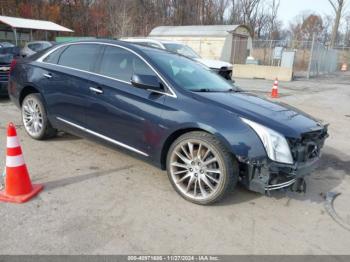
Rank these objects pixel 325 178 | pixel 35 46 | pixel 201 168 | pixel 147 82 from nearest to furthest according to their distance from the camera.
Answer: pixel 201 168
pixel 147 82
pixel 325 178
pixel 35 46

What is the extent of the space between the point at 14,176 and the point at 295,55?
71.3 feet

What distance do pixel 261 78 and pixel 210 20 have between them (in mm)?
27994

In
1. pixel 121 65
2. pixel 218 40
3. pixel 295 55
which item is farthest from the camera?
pixel 218 40

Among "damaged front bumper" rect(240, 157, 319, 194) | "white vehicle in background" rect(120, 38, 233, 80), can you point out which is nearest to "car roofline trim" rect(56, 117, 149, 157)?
"damaged front bumper" rect(240, 157, 319, 194)

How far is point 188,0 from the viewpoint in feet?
148

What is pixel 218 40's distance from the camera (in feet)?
88.1

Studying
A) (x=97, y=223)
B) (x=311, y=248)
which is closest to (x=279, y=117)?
(x=311, y=248)

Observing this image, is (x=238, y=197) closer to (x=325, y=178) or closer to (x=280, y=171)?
(x=280, y=171)

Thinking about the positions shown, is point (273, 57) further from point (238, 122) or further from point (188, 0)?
point (188, 0)

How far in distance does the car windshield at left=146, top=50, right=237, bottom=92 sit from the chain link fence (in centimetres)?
1837

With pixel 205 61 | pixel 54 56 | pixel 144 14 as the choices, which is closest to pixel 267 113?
pixel 54 56

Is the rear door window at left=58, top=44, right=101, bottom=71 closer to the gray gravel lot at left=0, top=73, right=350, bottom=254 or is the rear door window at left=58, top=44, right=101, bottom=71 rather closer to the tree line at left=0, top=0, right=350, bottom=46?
the gray gravel lot at left=0, top=73, right=350, bottom=254

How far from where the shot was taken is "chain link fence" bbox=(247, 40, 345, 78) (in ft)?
71.7

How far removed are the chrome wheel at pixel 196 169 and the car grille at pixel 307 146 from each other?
0.79 metres
